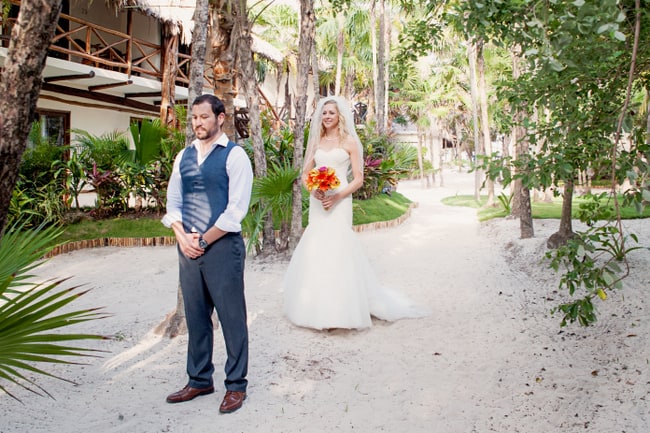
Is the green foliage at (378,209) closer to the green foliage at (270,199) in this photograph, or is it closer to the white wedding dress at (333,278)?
the green foliage at (270,199)

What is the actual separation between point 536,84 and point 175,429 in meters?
3.09

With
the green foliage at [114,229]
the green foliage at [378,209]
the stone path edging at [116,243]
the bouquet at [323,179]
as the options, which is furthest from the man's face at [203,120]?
the green foliage at [378,209]

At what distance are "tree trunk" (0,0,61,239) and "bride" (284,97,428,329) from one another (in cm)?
319

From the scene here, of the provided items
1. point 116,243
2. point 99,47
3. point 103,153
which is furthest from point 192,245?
point 99,47

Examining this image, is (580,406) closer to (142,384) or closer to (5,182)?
(142,384)

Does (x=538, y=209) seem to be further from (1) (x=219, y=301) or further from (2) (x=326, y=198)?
(1) (x=219, y=301)

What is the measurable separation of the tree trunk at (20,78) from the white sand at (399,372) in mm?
1731

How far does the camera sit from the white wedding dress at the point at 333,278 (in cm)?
492

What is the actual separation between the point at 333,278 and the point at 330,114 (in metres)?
1.47

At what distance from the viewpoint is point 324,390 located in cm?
370

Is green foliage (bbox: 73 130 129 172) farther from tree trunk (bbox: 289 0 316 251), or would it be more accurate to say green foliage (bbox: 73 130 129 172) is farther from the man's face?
the man's face

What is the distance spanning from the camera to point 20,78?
2.00 meters

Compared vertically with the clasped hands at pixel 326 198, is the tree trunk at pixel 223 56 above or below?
above

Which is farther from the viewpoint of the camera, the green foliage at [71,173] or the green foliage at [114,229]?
the green foliage at [71,173]
